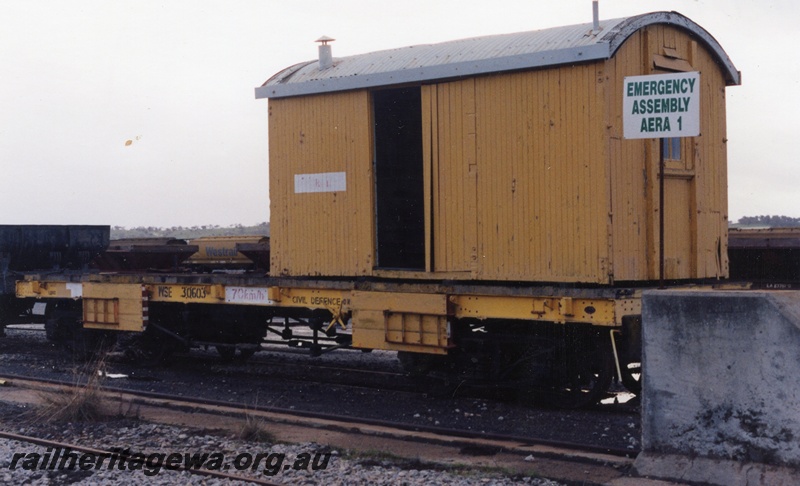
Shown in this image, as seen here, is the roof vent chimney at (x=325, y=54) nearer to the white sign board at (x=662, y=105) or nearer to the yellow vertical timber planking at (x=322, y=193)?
the yellow vertical timber planking at (x=322, y=193)

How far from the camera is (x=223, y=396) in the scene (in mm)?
11680

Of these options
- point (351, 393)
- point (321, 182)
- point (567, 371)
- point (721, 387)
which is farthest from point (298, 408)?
point (721, 387)

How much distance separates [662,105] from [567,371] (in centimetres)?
349

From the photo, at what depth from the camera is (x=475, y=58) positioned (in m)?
10.4

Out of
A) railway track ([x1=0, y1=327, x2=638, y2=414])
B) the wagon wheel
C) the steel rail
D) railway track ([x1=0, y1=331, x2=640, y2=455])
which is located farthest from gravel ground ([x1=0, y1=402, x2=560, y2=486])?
railway track ([x1=0, y1=327, x2=638, y2=414])

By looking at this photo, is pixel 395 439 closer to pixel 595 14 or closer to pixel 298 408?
pixel 298 408

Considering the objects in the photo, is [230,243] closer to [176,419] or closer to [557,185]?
[176,419]

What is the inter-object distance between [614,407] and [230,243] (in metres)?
9.98

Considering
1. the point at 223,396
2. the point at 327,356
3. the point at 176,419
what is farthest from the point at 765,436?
the point at 327,356

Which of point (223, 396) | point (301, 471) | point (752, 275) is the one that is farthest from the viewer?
point (752, 275)

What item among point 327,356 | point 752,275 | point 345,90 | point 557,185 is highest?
point 345,90

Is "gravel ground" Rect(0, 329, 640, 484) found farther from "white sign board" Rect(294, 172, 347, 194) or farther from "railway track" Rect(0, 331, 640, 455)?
"white sign board" Rect(294, 172, 347, 194)

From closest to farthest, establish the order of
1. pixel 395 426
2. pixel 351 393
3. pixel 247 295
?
pixel 395 426 → pixel 351 393 → pixel 247 295

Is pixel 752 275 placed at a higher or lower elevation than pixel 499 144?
lower
